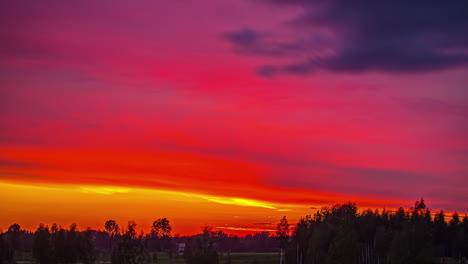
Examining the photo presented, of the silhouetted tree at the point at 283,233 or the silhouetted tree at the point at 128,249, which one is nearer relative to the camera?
the silhouetted tree at the point at 128,249

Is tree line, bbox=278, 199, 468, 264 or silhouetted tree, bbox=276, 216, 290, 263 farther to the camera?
silhouetted tree, bbox=276, 216, 290, 263

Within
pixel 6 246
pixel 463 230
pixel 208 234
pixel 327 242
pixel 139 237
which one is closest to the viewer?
pixel 208 234

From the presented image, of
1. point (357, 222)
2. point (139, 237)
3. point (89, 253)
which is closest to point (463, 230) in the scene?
point (357, 222)

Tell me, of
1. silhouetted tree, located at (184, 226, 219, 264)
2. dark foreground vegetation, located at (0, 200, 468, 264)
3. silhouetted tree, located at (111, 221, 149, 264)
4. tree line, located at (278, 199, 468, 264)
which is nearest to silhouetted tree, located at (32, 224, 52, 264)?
dark foreground vegetation, located at (0, 200, 468, 264)

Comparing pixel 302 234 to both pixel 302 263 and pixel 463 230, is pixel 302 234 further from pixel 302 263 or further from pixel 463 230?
pixel 463 230

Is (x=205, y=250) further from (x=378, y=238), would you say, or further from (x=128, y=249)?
(x=378, y=238)

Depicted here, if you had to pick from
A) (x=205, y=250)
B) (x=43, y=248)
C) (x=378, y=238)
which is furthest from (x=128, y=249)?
(x=378, y=238)

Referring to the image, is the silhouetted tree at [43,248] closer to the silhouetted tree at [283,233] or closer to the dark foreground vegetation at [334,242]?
the dark foreground vegetation at [334,242]

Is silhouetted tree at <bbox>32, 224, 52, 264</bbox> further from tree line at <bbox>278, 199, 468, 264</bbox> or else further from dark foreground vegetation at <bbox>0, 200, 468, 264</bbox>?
tree line at <bbox>278, 199, 468, 264</bbox>

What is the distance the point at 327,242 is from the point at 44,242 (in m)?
74.3

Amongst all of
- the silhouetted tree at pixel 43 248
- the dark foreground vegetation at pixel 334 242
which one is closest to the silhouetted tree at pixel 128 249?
the dark foreground vegetation at pixel 334 242

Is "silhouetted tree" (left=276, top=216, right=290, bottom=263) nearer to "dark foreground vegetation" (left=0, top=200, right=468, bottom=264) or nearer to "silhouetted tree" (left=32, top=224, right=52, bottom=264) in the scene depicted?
"dark foreground vegetation" (left=0, top=200, right=468, bottom=264)

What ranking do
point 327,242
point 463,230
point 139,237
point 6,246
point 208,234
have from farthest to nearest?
1. point 463,230
2. point 6,246
3. point 327,242
4. point 139,237
5. point 208,234

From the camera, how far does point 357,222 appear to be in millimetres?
164625
